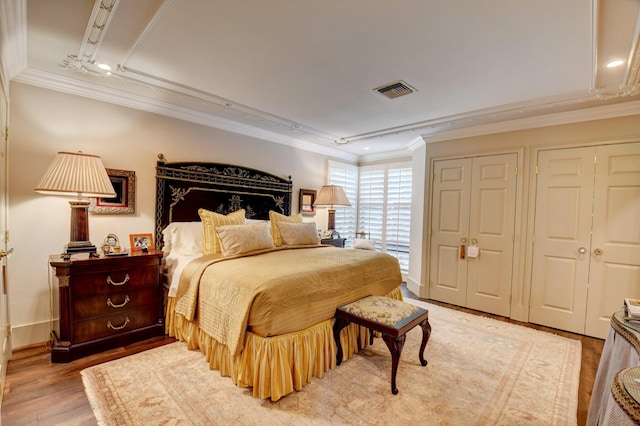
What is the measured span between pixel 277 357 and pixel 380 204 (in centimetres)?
400

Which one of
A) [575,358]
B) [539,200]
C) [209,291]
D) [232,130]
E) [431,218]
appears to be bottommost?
[575,358]

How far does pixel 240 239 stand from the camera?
283 cm

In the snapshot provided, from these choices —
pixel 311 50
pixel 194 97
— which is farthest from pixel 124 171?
pixel 311 50

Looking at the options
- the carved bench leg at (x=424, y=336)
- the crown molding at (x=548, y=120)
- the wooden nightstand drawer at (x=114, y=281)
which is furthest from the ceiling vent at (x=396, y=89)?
the wooden nightstand drawer at (x=114, y=281)

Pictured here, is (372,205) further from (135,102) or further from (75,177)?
(75,177)

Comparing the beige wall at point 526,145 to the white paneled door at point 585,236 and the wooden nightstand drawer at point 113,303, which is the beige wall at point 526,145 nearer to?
the white paneled door at point 585,236

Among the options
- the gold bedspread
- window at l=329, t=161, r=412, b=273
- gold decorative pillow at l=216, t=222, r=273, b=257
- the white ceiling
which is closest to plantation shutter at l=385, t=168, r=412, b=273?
window at l=329, t=161, r=412, b=273

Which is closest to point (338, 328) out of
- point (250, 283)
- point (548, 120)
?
point (250, 283)

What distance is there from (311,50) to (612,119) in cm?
329

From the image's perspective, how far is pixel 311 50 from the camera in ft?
6.84

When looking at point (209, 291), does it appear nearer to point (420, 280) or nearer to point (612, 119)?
point (420, 280)

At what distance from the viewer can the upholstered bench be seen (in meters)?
2.06

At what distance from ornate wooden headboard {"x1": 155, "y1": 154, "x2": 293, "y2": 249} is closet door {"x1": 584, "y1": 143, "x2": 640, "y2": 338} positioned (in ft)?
12.5

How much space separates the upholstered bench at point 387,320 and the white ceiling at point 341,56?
195cm
